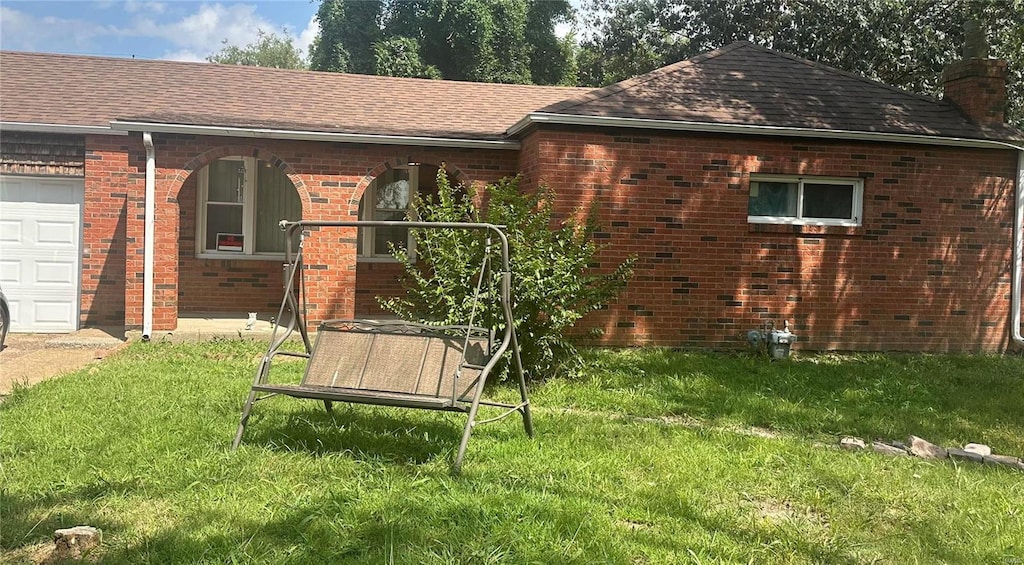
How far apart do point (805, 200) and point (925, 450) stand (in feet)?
17.7

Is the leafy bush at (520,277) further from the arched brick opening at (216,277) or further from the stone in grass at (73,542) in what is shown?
the arched brick opening at (216,277)

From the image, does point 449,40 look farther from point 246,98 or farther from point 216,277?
point 216,277

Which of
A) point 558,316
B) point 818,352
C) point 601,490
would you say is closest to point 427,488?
point 601,490

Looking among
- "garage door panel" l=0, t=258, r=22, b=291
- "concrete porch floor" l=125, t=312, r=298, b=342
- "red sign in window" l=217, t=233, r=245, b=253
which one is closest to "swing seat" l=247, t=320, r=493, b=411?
"concrete porch floor" l=125, t=312, r=298, b=342

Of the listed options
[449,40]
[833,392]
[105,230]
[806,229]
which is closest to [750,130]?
[806,229]

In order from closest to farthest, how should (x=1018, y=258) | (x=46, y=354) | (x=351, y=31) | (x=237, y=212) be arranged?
1. (x=46, y=354)
2. (x=1018, y=258)
3. (x=237, y=212)
4. (x=351, y=31)

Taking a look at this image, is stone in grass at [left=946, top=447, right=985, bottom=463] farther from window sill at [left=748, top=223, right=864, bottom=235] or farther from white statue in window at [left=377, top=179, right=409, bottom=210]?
white statue in window at [left=377, top=179, right=409, bottom=210]

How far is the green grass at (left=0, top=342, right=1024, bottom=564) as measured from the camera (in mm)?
3498

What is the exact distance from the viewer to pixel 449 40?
24.8 metres

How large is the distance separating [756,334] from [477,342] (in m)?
5.71

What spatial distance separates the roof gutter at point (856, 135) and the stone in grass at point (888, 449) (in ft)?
16.7

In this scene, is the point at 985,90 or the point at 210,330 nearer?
the point at 210,330

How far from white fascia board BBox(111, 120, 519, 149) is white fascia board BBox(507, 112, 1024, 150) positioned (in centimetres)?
62

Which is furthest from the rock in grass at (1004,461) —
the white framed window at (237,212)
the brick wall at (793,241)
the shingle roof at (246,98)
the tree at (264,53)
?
the tree at (264,53)
